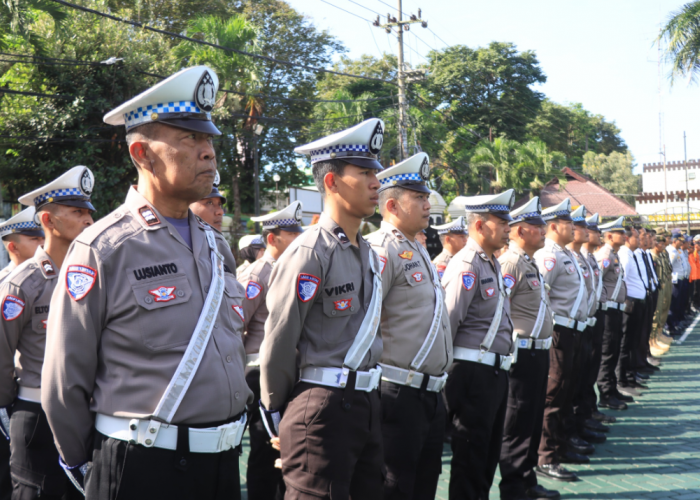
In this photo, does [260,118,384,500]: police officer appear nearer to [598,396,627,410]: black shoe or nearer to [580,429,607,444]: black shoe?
[580,429,607,444]: black shoe

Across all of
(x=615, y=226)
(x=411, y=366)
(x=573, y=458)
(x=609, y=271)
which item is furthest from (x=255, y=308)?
(x=615, y=226)

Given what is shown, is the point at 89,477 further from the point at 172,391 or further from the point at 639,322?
the point at 639,322

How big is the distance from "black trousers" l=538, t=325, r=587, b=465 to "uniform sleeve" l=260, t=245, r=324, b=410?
3.96 meters

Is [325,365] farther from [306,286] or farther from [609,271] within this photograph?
[609,271]

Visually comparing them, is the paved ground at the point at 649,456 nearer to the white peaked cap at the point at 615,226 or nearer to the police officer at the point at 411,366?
the police officer at the point at 411,366

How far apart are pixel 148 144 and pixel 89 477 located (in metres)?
1.16

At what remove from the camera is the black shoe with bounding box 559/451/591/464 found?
638cm

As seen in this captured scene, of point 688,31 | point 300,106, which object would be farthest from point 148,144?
point 300,106

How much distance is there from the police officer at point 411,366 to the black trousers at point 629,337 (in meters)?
6.83

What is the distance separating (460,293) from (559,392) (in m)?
2.33

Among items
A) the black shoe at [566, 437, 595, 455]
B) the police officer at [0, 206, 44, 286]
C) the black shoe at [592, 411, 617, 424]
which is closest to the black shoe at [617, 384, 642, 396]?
the black shoe at [592, 411, 617, 424]

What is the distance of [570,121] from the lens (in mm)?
50312

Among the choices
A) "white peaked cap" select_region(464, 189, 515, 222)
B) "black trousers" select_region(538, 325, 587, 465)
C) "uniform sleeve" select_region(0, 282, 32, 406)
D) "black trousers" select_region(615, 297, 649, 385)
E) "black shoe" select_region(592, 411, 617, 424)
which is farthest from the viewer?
"black trousers" select_region(615, 297, 649, 385)

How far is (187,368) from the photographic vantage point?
2166 millimetres
